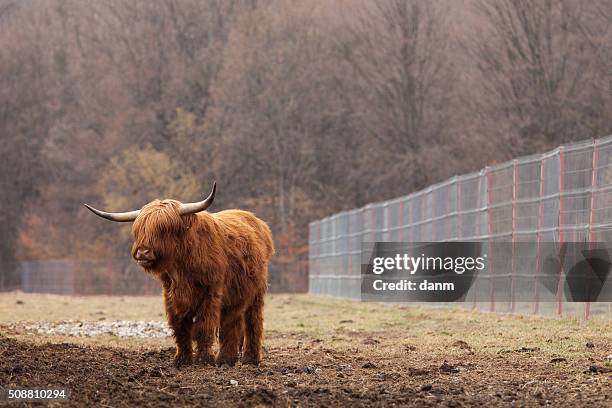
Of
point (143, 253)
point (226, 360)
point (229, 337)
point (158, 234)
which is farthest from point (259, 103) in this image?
point (143, 253)

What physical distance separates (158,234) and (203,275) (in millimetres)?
639

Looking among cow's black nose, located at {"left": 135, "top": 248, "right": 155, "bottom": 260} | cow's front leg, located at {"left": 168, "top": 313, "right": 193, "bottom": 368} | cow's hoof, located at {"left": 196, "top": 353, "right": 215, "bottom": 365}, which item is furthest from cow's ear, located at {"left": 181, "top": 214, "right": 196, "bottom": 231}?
cow's hoof, located at {"left": 196, "top": 353, "right": 215, "bottom": 365}

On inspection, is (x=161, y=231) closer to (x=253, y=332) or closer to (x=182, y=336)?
(x=182, y=336)

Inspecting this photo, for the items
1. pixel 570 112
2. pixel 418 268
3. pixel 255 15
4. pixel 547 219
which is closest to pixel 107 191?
pixel 255 15

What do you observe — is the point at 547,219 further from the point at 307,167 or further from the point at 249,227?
the point at 307,167

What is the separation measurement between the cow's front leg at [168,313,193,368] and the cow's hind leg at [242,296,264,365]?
30.5 inches

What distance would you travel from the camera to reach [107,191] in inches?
2051

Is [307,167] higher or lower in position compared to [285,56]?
lower

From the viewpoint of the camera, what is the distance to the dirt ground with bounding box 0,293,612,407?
7.79 m

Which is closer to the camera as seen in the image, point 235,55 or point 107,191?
point 235,55

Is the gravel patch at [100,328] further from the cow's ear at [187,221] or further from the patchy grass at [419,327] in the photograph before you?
the cow's ear at [187,221]

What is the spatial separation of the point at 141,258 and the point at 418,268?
11.6 m

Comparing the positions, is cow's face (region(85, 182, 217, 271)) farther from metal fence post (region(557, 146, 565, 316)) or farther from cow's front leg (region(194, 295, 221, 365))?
metal fence post (region(557, 146, 565, 316))

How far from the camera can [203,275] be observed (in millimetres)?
10500
